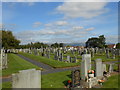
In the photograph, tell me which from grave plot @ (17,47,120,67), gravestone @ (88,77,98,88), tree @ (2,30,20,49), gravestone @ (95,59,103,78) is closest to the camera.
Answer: gravestone @ (88,77,98,88)

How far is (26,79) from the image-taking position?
231 inches

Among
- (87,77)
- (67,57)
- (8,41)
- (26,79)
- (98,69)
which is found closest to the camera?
(26,79)

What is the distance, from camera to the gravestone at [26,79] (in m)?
5.68

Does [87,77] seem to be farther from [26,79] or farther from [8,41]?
[8,41]

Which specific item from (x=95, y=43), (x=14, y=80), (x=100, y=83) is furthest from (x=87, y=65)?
(x=95, y=43)

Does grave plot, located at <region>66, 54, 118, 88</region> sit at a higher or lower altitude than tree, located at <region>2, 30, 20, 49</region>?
lower

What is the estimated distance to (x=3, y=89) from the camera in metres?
9.14

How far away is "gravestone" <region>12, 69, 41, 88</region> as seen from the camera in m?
5.68

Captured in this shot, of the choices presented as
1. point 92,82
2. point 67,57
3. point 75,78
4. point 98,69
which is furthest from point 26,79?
point 67,57

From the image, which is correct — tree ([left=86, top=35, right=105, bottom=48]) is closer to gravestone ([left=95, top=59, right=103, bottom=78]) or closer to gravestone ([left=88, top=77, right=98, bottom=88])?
gravestone ([left=95, top=59, right=103, bottom=78])

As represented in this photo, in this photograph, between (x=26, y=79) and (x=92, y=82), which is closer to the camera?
(x=26, y=79)

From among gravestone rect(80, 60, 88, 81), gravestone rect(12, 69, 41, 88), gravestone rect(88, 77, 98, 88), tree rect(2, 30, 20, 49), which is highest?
tree rect(2, 30, 20, 49)

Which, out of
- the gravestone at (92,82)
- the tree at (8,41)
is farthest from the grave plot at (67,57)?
the tree at (8,41)

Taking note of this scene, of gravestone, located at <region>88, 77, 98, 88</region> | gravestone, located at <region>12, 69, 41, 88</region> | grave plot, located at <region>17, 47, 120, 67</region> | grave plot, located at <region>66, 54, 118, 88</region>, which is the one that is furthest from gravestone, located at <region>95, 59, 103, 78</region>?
grave plot, located at <region>17, 47, 120, 67</region>
